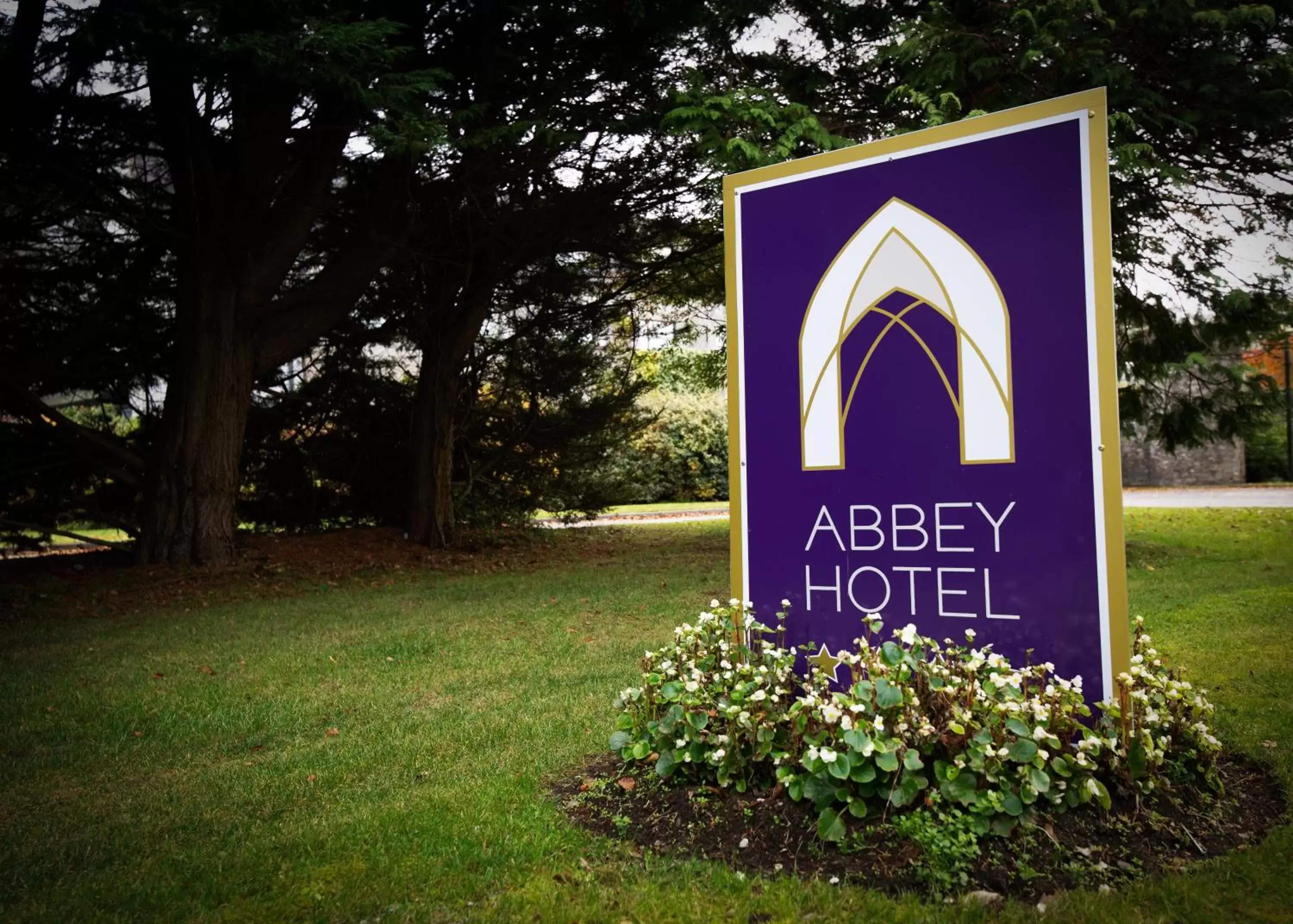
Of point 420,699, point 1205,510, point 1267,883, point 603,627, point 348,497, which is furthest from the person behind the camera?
point 1205,510

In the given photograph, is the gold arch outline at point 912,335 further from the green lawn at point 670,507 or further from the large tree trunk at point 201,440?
the green lawn at point 670,507

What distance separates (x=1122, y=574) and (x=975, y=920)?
1.29 metres

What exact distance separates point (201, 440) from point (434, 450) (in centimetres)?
326

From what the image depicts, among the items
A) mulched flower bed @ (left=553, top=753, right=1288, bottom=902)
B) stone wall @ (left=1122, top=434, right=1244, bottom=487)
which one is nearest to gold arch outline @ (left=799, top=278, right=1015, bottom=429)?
mulched flower bed @ (left=553, top=753, right=1288, bottom=902)

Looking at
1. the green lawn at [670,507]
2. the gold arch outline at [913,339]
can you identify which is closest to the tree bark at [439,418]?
the green lawn at [670,507]

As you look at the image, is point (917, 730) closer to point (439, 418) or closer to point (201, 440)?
point (201, 440)

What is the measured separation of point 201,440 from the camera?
33.5 ft

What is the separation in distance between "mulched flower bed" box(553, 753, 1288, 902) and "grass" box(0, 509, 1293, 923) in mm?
102

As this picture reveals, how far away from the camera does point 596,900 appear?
271 centimetres

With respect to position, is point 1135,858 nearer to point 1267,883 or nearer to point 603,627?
point 1267,883

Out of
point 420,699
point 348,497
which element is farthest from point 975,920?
point 348,497

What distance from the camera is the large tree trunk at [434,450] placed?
1262 centimetres

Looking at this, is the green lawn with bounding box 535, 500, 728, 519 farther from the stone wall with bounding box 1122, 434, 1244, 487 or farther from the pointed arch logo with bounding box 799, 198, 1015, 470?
the pointed arch logo with bounding box 799, 198, 1015, 470

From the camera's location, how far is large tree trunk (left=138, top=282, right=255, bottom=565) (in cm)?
1016
